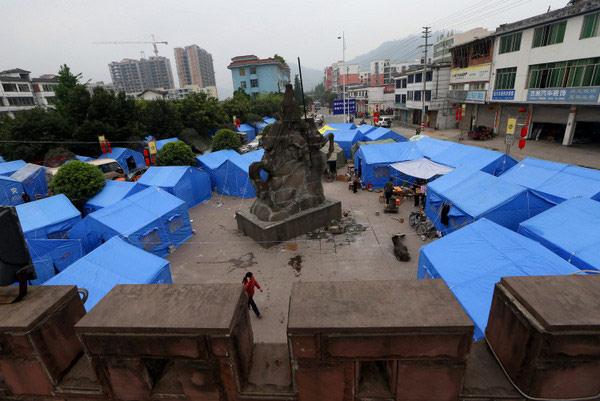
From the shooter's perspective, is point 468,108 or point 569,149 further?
point 468,108

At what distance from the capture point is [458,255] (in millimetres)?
6922

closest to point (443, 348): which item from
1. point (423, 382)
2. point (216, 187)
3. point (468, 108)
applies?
point (423, 382)

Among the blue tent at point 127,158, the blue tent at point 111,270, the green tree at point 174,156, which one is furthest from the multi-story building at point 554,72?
the blue tent at point 127,158

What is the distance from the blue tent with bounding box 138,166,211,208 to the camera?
1480 cm

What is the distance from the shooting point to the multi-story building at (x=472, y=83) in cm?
2895

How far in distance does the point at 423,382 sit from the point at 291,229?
10.2m

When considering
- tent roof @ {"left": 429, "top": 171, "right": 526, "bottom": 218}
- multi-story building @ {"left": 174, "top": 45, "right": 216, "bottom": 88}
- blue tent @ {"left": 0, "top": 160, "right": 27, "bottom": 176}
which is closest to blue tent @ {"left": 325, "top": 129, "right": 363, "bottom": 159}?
tent roof @ {"left": 429, "top": 171, "right": 526, "bottom": 218}

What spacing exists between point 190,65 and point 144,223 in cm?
14914

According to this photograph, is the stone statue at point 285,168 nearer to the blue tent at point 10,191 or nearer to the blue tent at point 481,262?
the blue tent at point 481,262

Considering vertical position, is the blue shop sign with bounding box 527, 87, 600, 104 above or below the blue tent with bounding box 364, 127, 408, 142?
above

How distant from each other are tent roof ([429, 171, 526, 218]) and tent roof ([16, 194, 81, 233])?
13920 mm

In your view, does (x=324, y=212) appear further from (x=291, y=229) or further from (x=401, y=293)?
(x=401, y=293)

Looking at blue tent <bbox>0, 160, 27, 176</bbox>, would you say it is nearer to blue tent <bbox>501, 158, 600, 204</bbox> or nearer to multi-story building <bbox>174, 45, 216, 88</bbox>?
blue tent <bbox>501, 158, 600, 204</bbox>

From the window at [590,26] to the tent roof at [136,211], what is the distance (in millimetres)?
26842
